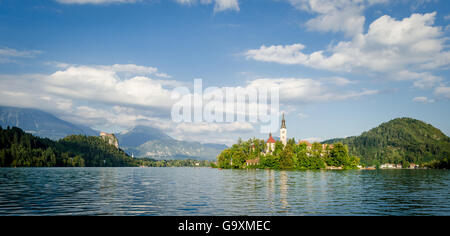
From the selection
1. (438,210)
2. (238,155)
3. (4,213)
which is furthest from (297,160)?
(4,213)

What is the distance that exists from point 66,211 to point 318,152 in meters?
169

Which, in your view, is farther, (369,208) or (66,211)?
(369,208)
